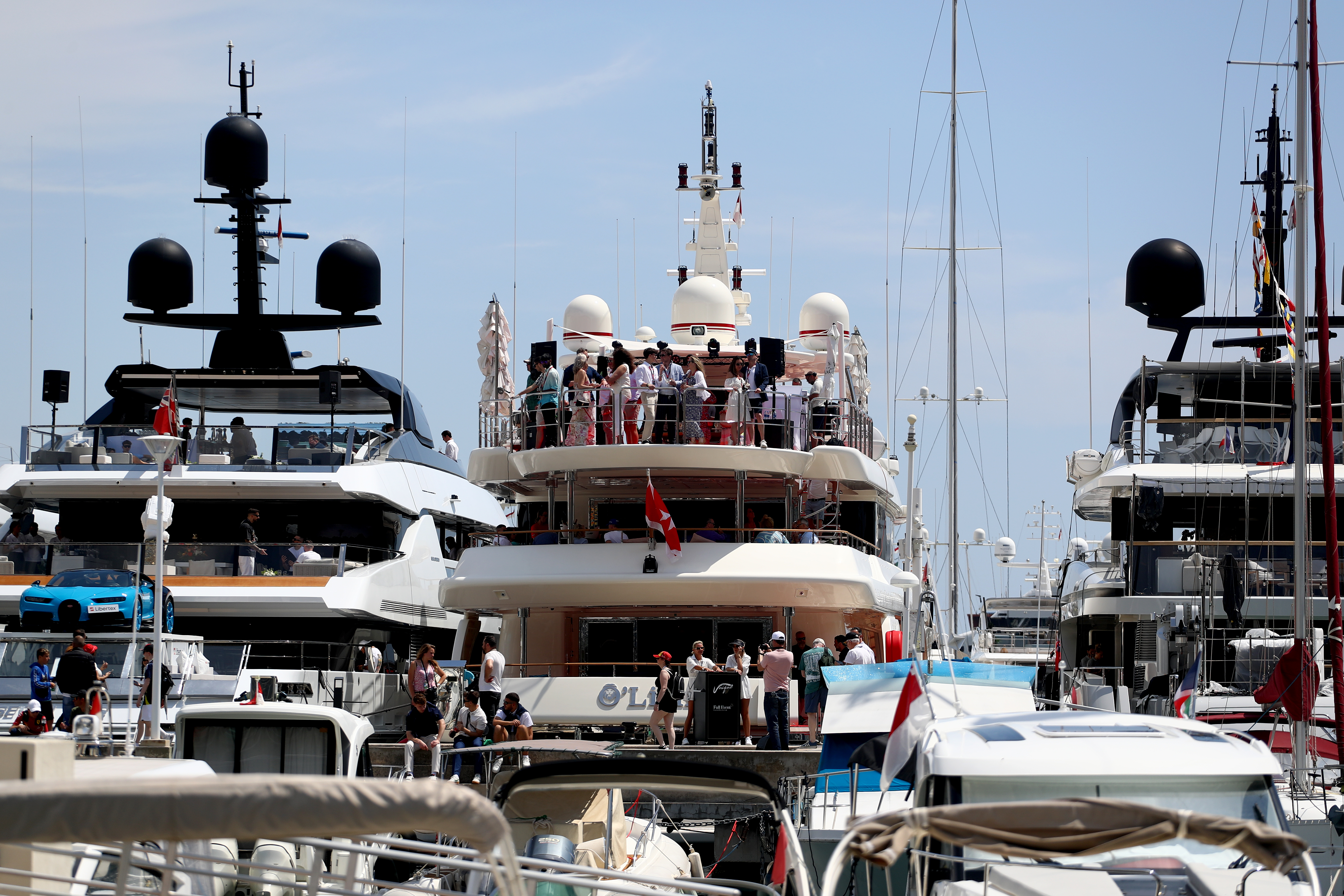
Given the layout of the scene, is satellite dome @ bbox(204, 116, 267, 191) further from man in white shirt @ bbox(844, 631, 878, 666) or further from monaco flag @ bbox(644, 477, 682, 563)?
man in white shirt @ bbox(844, 631, 878, 666)

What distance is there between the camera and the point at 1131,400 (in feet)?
107

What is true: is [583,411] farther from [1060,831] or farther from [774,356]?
[1060,831]

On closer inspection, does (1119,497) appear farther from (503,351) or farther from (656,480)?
(503,351)

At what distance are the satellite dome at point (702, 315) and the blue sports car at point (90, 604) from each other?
37.3 feet

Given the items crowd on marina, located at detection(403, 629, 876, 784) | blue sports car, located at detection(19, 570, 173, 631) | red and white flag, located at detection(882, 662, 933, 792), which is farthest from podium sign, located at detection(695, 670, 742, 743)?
blue sports car, located at detection(19, 570, 173, 631)

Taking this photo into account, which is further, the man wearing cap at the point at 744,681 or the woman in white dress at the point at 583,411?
the woman in white dress at the point at 583,411

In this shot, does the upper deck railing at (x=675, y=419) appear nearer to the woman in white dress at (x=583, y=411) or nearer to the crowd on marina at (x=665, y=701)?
the woman in white dress at (x=583, y=411)

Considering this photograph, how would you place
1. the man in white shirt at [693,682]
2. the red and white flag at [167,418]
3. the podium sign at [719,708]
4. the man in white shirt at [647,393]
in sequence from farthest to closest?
the red and white flag at [167,418] < the man in white shirt at [647,393] < the man in white shirt at [693,682] < the podium sign at [719,708]

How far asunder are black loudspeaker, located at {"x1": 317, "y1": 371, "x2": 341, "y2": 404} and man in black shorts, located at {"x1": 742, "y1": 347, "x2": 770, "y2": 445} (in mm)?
10275

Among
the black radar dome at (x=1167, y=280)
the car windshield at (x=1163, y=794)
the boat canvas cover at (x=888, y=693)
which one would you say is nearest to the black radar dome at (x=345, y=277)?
the black radar dome at (x=1167, y=280)

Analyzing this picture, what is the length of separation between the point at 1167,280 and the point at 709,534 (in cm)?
1460

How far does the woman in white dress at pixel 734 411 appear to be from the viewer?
24281 millimetres

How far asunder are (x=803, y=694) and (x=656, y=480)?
5.61m

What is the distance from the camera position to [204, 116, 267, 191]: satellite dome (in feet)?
113
